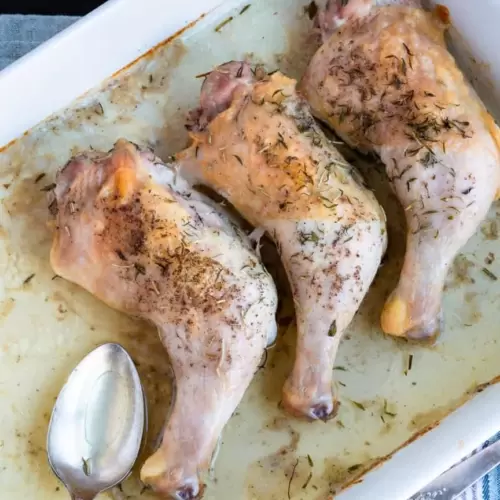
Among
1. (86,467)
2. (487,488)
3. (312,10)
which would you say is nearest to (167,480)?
(86,467)

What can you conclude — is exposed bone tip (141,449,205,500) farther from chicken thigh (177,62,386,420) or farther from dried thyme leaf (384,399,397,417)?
dried thyme leaf (384,399,397,417)

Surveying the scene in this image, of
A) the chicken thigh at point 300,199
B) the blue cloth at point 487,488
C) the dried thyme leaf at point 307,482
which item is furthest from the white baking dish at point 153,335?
the blue cloth at point 487,488

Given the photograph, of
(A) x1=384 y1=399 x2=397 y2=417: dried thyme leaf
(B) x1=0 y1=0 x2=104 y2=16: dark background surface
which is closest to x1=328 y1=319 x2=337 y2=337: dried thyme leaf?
(A) x1=384 y1=399 x2=397 y2=417: dried thyme leaf

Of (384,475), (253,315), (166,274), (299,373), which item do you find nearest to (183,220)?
(166,274)

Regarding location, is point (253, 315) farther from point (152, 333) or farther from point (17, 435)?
point (17, 435)

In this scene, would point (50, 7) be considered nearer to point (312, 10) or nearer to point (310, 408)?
point (312, 10)
